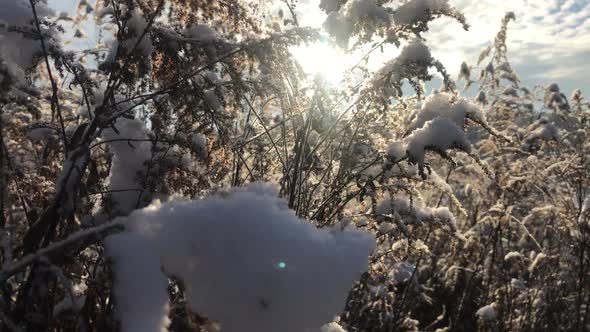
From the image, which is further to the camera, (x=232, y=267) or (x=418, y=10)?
(x=418, y=10)

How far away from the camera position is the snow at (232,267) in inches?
37.4

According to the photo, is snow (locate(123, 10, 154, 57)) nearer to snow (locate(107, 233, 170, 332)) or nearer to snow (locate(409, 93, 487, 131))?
snow (locate(409, 93, 487, 131))

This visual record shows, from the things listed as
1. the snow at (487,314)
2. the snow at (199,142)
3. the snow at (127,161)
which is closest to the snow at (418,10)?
the snow at (199,142)

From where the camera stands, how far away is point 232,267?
988 millimetres

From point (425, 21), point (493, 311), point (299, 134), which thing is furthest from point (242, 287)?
point (493, 311)

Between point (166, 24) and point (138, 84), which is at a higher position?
point (166, 24)

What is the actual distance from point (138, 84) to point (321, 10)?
3.37 ft

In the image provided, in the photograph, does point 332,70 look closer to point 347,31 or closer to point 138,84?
point 347,31

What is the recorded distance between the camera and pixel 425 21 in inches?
85.4

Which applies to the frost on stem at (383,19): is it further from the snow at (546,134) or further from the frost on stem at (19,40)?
the snow at (546,134)

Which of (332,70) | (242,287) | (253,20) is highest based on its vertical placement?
(253,20)

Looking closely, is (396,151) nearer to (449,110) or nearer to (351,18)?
(449,110)

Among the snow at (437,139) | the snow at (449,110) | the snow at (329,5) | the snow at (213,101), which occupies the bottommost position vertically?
the snow at (437,139)

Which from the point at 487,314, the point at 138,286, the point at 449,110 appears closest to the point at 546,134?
the point at 487,314
